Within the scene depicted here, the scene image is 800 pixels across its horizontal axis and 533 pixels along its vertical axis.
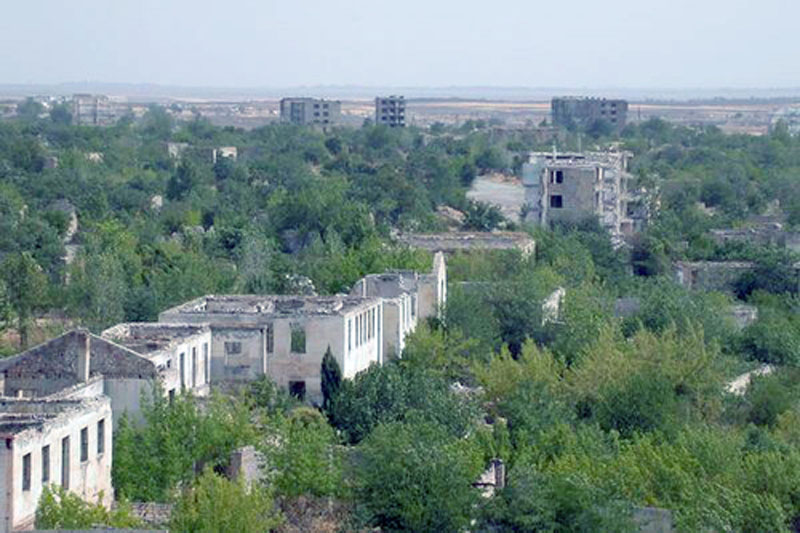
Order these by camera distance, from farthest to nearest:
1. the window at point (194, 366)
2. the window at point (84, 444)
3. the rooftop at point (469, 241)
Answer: the rooftop at point (469, 241) < the window at point (194, 366) < the window at point (84, 444)

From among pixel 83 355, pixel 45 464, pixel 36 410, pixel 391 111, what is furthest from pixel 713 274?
pixel 391 111

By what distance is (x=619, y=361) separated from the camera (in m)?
36.1

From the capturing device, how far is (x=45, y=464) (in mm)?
25953

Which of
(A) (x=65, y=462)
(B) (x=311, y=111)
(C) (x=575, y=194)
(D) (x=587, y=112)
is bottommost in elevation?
A: (A) (x=65, y=462)

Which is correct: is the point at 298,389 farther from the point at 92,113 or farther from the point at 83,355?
the point at 92,113

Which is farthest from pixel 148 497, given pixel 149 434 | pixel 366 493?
pixel 366 493

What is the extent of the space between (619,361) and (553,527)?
10.8 metres

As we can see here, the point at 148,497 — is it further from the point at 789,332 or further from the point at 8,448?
the point at 789,332

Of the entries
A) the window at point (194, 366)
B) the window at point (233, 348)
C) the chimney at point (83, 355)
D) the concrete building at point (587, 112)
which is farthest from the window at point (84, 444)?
the concrete building at point (587, 112)

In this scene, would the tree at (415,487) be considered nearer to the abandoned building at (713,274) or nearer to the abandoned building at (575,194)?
the abandoned building at (713,274)

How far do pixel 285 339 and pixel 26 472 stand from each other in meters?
12.4

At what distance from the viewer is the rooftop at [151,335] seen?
33.4 meters

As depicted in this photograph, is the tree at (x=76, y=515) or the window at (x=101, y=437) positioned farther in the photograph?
the window at (x=101, y=437)

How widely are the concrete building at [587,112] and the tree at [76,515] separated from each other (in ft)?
419
